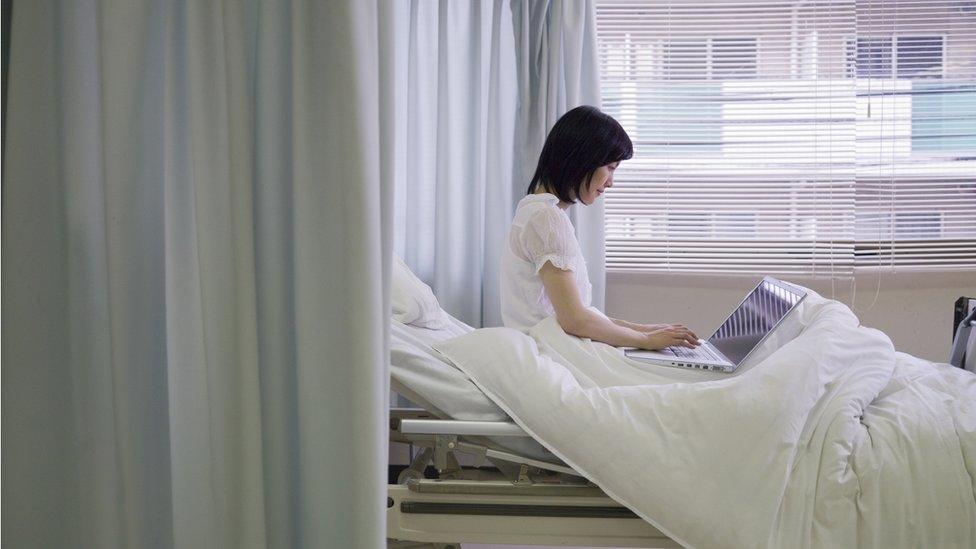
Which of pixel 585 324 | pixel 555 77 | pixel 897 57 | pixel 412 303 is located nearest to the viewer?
pixel 585 324

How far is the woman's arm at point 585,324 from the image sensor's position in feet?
6.50

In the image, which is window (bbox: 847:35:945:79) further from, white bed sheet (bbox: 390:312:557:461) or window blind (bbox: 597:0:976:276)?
white bed sheet (bbox: 390:312:557:461)

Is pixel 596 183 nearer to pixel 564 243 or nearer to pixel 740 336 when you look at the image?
pixel 564 243

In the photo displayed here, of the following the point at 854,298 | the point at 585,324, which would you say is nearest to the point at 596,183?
the point at 585,324

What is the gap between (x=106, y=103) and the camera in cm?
116

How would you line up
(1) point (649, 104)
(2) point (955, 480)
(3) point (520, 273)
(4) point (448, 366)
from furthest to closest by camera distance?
(1) point (649, 104) < (3) point (520, 273) < (4) point (448, 366) < (2) point (955, 480)

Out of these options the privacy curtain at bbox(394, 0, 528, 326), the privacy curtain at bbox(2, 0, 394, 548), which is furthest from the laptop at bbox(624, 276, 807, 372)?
the privacy curtain at bbox(394, 0, 528, 326)

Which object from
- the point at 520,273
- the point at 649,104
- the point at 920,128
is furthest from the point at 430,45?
the point at 920,128

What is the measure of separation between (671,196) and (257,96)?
Answer: 8.20 ft

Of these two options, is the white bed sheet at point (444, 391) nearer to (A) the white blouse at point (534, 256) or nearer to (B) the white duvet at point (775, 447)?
(B) the white duvet at point (775, 447)

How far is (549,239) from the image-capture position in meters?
2.04

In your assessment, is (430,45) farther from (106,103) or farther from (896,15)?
(106,103)

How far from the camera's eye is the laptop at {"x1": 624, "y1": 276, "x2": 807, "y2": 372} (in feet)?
6.22

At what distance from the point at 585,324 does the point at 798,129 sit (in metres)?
1.84
